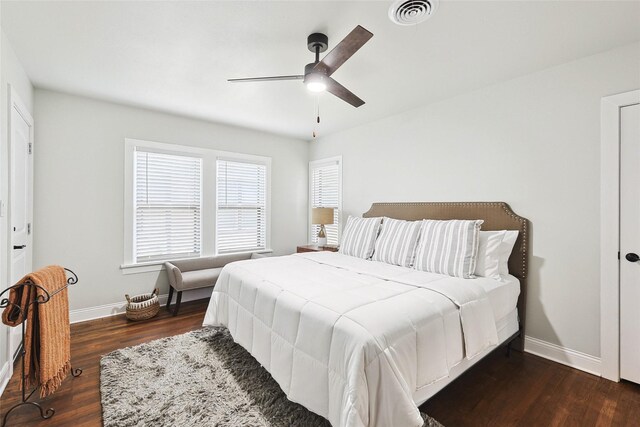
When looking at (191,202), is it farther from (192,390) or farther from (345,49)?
(345,49)

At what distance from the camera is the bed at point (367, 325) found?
4.41 ft

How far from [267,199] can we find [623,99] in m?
4.19

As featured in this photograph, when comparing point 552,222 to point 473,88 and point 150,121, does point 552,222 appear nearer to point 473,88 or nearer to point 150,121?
point 473,88

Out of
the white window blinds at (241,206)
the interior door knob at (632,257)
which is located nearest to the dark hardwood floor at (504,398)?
the interior door knob at (632,257)

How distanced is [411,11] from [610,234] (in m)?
2.23

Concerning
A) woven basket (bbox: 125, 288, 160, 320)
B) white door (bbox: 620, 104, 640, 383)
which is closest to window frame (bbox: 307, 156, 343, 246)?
woven basket (bbox: 125, 288, 160, 320)

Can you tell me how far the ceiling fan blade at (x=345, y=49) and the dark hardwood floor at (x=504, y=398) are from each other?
2332 mm

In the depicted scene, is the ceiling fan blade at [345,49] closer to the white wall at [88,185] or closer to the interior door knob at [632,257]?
the interior door knob at [632,257]

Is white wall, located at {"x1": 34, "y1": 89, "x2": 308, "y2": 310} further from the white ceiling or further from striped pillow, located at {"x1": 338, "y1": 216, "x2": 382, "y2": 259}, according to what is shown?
striped pillow, located at {"x1": 338, "y1": 216, "x2": 382, "y2": 259}

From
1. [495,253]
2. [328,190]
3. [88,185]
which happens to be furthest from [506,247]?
[88,185]

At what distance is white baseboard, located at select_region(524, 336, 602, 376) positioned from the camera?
2.31 meters

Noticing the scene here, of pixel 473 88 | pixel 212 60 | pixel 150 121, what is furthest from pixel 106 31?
pixel 473 88

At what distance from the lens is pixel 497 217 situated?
111 inches

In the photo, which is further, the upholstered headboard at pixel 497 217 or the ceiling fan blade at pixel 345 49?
the upholstered headboard at pixel 497 217
